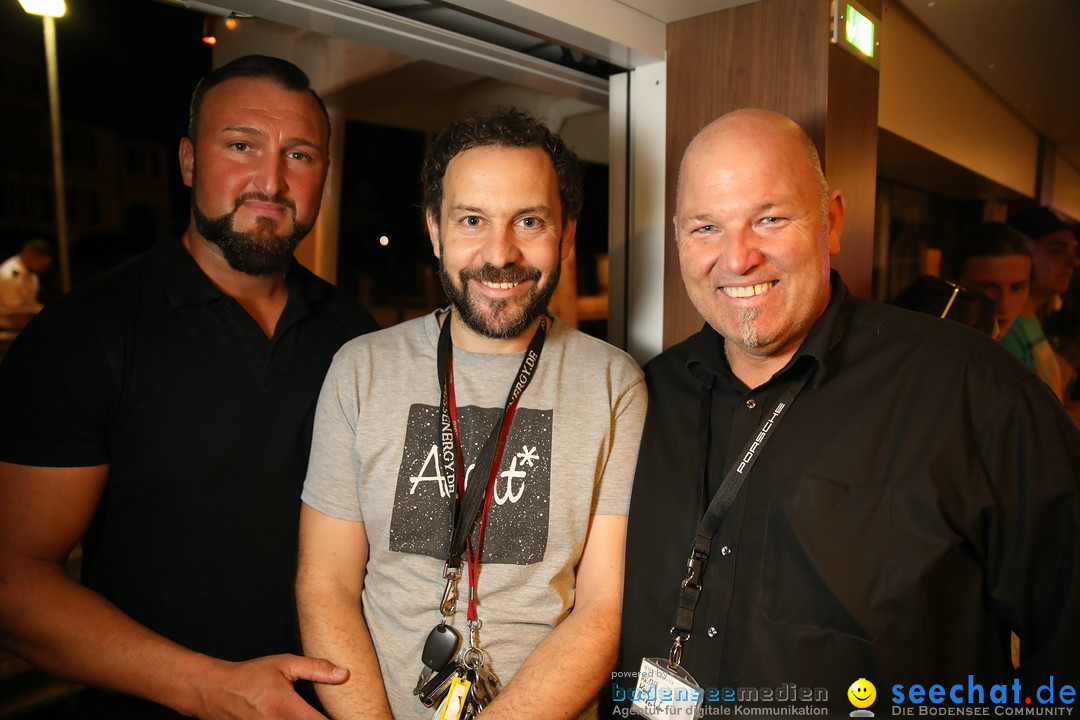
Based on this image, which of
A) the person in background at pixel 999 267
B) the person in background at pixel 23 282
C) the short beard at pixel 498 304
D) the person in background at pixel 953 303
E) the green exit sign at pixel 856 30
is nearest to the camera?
the person in background at pixel 23 282

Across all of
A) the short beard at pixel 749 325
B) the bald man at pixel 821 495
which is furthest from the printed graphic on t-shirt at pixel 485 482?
the short beard at pixel 749 325

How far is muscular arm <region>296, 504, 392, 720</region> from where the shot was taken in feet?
6.05

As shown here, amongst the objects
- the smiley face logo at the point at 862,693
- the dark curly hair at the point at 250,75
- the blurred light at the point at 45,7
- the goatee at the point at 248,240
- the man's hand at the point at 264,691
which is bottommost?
the man's hand at the point at 264,691

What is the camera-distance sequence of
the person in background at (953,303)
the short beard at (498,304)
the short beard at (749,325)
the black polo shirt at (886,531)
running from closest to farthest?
the black polo shirt at (886,531) < the short beard at (749,325) < the short beard at (498,304) < the person in background at (953,303)

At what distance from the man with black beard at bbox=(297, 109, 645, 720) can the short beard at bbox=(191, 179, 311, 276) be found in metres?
0.34

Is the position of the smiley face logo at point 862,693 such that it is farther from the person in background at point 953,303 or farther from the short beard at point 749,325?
the person in background at point 953,303

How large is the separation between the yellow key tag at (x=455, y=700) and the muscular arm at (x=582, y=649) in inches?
2.8

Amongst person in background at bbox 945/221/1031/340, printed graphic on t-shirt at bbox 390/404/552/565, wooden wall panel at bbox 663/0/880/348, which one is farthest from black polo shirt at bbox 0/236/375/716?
person in background at bbox 945/221/1031/340

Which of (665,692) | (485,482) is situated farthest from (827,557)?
(485,482)

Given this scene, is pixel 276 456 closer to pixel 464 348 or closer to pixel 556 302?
pixel 464 348

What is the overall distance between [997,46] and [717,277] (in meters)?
2.12

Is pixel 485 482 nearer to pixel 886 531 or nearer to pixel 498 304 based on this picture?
pixel 498 304

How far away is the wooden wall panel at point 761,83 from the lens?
2.29 meters

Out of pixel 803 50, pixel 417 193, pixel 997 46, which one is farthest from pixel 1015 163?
pixel 417 193
